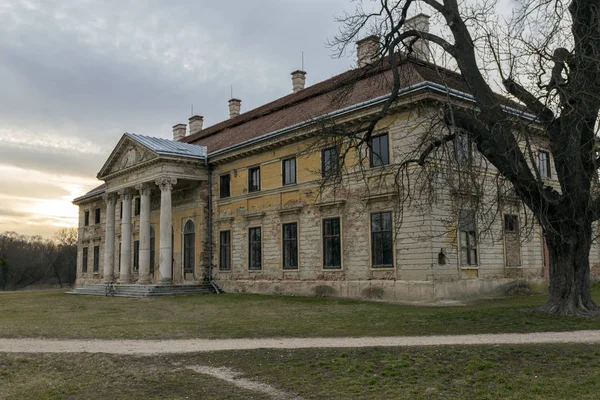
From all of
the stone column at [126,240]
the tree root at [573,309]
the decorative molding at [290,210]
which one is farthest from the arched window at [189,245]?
the tree root at [573,309]

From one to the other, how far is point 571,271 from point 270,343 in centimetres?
766

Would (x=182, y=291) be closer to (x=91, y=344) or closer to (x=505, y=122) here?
(x=91, y=344)

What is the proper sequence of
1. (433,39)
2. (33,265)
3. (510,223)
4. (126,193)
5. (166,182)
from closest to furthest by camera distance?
(433,39)
(510,223)
(166,182)
(126,193)
(33,265)

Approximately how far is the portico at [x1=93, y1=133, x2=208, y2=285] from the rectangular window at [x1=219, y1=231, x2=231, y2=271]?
155 cm

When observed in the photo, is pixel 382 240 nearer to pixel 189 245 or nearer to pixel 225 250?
pixel 225 250

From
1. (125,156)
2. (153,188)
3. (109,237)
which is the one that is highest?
(125,156)

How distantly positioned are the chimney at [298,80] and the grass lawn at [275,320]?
55.6ft

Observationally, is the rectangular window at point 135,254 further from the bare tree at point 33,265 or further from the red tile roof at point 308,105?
the bare tree at point 33,265

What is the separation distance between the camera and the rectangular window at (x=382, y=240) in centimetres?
2066

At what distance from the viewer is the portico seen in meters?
28.9

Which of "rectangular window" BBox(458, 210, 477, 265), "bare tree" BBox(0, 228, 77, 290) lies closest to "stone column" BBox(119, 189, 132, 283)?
"rectangular window" BBox(458, 210, 477, 265)

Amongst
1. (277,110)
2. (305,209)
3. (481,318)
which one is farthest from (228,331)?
(277,110)

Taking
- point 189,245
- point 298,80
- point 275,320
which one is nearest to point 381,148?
point 275,320

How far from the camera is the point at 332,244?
23078 mm
